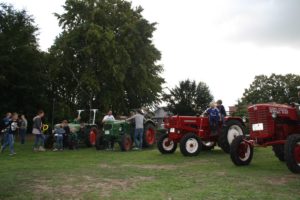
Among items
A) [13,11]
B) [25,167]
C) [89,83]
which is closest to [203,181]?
[25,167]

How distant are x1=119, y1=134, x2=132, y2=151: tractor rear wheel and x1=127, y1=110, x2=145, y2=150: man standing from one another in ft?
1.08

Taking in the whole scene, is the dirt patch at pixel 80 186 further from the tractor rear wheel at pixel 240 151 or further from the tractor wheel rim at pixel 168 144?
the tractor wheel rim at pixel 168 144

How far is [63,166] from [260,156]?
5795 millimetres

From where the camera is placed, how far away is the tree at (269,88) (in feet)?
213

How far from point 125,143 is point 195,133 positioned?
3.19 meters

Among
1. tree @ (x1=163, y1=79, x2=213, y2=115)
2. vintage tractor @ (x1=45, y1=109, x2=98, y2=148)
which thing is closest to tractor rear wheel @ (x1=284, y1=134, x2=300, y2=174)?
vintage tractor @ (x1=45, y1=109, x2=98, y2=148)

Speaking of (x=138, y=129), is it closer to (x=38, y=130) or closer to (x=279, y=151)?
(x=38, y=130)

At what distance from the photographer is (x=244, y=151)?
420 inches

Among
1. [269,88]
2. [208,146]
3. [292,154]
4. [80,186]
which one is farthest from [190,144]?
[269,88]

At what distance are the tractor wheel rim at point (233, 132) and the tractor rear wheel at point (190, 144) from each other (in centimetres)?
98

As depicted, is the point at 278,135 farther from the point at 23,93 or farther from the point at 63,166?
the point at 23,93

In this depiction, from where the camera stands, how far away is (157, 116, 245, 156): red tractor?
1330 cm

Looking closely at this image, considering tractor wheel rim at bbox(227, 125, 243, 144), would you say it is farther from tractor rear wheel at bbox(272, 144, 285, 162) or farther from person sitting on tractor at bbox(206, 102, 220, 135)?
tractor rear wheel at bbox(272, 144, 285, 162)

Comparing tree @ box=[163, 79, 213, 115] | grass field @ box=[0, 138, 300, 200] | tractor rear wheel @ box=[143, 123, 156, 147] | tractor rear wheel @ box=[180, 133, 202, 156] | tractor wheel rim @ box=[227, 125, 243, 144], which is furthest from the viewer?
tree @ box=[163, 79, 213, 115]
